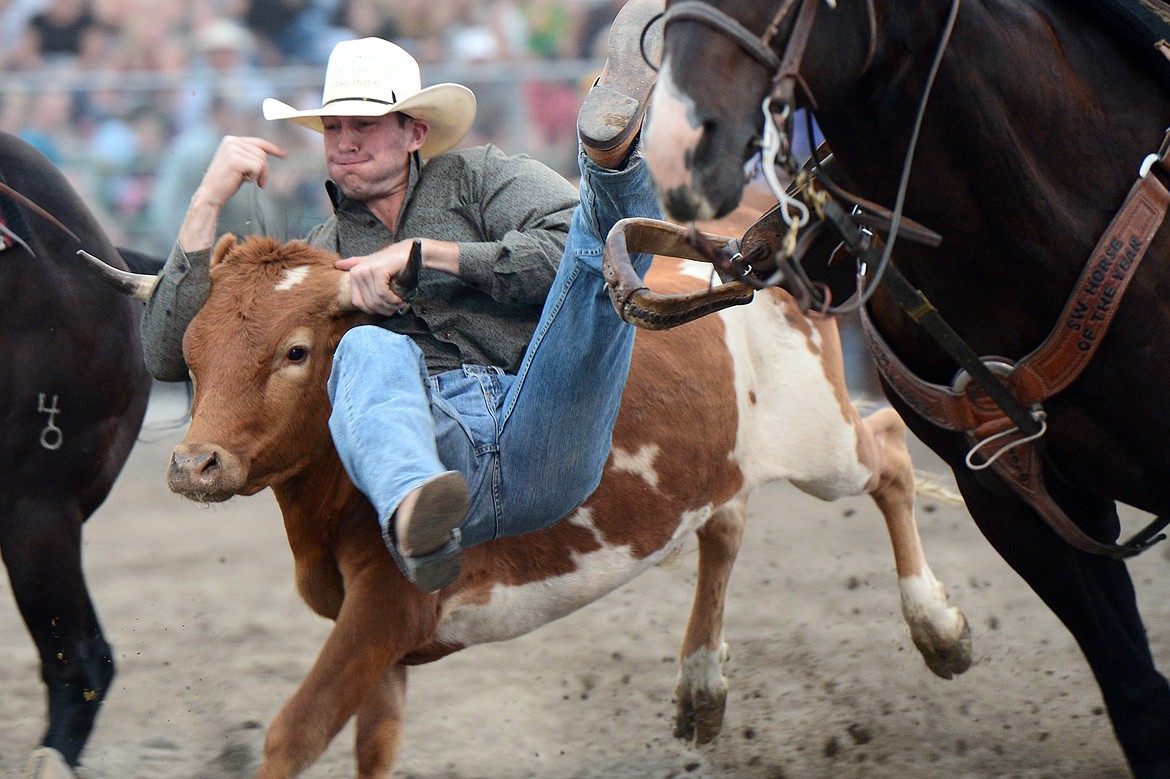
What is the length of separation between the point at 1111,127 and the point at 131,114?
20.9 feet

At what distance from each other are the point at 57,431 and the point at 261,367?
3.37 ft

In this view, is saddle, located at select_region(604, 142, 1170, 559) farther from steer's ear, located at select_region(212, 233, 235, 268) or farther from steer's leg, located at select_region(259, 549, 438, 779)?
steer's ear, located at select_region(212, 233, 235, 268)

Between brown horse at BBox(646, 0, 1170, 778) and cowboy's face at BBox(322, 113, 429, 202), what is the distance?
1194mm

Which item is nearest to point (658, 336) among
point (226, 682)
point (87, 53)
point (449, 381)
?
point (449, 381)

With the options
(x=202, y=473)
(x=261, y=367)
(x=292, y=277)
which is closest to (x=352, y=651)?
(x=202, y=473)

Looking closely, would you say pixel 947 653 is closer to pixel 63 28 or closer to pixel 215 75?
pixel 215 75

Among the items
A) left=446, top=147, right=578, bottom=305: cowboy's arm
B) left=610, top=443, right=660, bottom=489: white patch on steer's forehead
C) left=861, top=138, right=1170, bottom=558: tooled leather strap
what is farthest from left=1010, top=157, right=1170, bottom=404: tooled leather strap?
left=610, top=443, right=660, bottom=489: white patch on steer's forehead

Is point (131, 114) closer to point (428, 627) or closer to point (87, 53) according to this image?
point (87, 53)

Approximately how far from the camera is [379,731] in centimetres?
297

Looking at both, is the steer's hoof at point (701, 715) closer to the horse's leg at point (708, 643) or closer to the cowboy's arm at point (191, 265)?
the horse's leg at point (708, 643)

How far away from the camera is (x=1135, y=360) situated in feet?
6.76

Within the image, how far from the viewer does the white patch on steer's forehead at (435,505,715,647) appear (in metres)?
2.91

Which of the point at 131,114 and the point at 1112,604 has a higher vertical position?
the point at 1112,604

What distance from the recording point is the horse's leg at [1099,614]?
2461 millimetres
